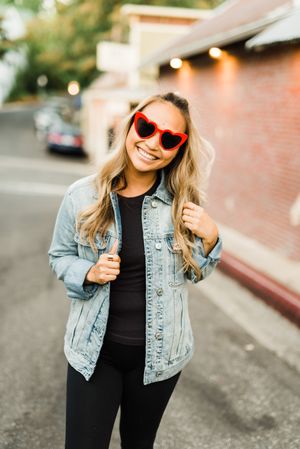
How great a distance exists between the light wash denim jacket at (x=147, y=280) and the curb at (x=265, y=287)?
3.23 metres

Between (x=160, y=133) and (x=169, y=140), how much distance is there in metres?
0.04

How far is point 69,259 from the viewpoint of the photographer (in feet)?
6.06

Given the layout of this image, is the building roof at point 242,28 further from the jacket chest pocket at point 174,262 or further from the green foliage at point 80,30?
the green foliage at point 80,30

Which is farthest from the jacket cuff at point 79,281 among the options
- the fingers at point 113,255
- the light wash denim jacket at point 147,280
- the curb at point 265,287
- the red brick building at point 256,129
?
the red brick building at point 256,129

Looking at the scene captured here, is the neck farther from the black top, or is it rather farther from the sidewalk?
the sidewalk

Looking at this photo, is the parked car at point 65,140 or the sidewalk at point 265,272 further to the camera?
the parked car at point 65,140

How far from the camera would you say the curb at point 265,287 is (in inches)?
194

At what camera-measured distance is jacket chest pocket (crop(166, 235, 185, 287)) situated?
72.9 inches

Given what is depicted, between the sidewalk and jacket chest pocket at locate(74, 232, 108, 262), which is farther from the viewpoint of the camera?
the sidewalk

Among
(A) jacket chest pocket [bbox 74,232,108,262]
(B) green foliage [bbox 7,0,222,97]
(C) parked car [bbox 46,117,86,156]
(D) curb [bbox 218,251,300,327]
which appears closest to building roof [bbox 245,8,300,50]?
(D) curb [bbox 218,251,300,327]

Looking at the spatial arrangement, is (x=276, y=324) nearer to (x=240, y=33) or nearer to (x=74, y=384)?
(x=74, y=384)

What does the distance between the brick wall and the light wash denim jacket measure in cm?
498

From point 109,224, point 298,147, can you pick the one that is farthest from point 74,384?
point 298,147

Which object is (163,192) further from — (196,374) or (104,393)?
(196,374)
